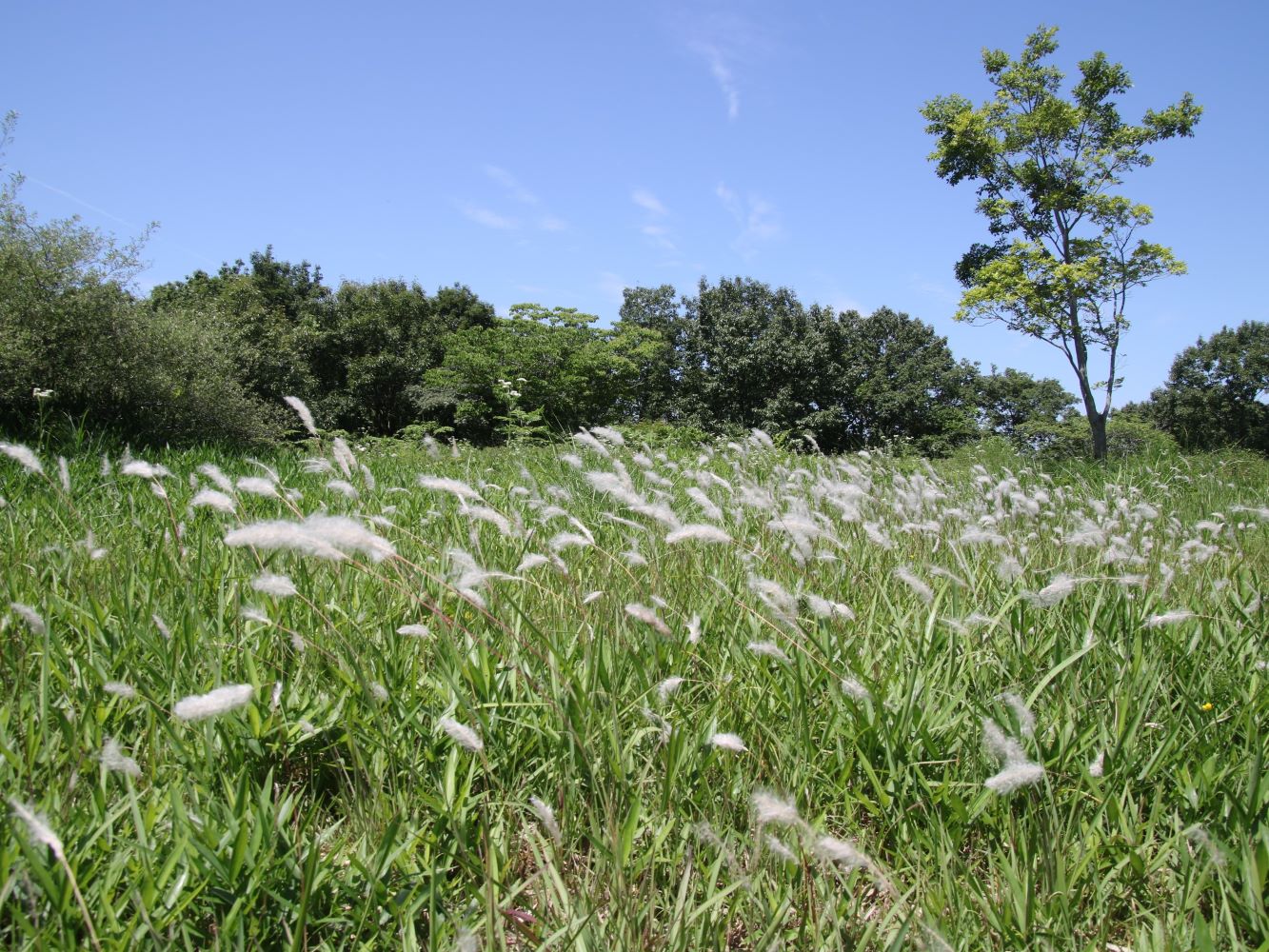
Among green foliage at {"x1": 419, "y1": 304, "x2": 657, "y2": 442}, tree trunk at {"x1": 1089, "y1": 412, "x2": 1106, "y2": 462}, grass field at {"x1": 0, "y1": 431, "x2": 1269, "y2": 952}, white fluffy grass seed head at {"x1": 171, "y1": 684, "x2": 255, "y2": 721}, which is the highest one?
green foliage at {"x1": 419, "y1": 304, "x2": 657, "y2": 442}

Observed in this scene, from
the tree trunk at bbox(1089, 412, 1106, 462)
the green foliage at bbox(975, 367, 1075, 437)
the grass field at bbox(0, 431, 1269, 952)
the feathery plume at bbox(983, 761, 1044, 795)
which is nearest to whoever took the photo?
the feathery plume at bbox(983, 761, 1044, 795)

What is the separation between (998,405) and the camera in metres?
51.6

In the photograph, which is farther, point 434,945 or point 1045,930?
point 1045,930

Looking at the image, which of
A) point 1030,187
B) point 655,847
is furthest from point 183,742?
point 1030,187

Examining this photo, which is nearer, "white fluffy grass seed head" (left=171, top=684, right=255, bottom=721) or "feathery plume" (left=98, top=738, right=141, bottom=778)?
"white fluffy grass seed head" (left=171, top=684, right=255, bottom=721)

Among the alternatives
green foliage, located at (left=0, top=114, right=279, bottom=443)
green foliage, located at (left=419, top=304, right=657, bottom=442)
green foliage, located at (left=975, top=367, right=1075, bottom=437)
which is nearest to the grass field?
green foliage, located at (left=0, top=114, right=279, bottom=443)

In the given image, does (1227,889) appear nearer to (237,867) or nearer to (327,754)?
(237,867)

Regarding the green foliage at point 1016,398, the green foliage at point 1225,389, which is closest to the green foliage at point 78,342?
the green foliage at point 1016,398

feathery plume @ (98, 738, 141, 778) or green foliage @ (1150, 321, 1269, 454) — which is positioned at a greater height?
green foliage @ (1150, 321, 1269, 454)

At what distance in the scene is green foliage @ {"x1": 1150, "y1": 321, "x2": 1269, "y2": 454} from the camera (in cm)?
5328

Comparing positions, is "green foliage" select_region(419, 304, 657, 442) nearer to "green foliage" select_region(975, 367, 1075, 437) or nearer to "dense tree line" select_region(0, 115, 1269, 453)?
"dense tree line" select_region(0, 115, 1269, 453)

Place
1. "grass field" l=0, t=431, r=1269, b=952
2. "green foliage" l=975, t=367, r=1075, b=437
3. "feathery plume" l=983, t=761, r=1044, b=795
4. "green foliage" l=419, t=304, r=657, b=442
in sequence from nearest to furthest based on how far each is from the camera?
"feathery plume" l=983, t=761, r=1044, b=795 → "grass field" l=0, t=431, r=1269, b=952 → "green foliage" l=419, t=304, r=657, b=442 → "green foliage" l=975, t=367, r=1075, b=437

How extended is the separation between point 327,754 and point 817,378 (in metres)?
46.2

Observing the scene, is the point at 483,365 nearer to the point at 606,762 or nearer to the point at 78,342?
the point at 78,342
